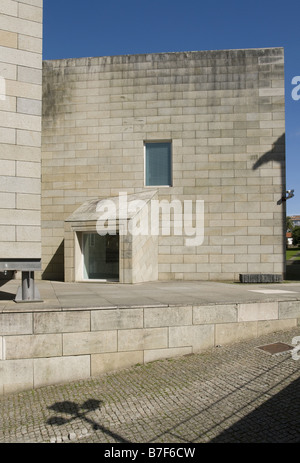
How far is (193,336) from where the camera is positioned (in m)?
8.70

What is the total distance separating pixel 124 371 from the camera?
810 centimetres

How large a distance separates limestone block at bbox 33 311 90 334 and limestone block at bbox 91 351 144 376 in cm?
77

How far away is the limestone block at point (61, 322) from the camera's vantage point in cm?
777

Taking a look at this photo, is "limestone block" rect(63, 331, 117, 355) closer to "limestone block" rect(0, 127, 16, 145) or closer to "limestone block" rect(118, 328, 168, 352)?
"limestone block" rect(118, 328, 168, 352)

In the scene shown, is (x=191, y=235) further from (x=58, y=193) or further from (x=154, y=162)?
(x=58, y=193)

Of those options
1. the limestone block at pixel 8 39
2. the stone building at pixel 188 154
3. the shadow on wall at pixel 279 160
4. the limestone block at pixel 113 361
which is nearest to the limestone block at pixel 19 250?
the limestone block at pixel 113 361

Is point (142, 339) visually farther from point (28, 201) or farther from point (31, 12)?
point (31, 12)

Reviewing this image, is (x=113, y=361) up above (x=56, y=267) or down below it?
below

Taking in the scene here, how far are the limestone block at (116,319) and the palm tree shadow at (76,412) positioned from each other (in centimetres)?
171

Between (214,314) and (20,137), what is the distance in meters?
6.91

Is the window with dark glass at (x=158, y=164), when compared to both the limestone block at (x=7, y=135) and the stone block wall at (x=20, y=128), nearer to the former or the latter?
the stone block wall at (x=20, y=128)

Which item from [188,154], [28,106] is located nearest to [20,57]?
[28,106]

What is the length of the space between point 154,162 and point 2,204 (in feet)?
35.3

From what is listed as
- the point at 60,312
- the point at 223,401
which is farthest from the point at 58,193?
the point at 223,401
